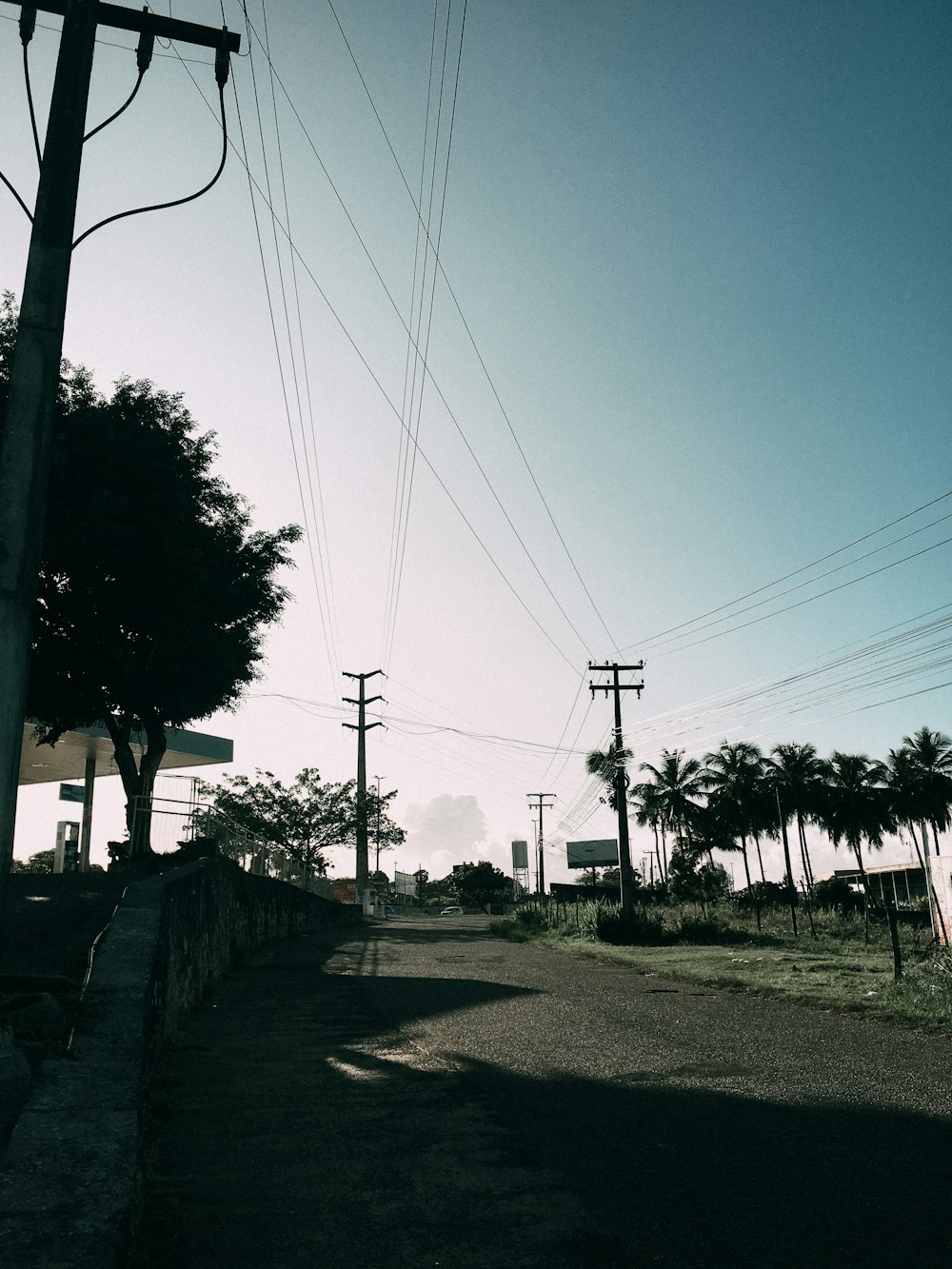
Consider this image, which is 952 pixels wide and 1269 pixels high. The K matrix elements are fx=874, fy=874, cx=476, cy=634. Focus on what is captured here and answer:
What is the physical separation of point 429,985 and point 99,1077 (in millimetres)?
7914

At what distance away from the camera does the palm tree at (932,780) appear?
2766 inches

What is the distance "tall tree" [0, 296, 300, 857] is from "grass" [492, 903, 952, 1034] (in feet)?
36.2

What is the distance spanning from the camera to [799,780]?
67562mm

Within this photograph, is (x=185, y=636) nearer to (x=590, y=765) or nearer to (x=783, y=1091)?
(x=783, y=1091)

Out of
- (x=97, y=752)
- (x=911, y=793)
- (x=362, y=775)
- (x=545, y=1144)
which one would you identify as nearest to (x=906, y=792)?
(x=911, y=793)

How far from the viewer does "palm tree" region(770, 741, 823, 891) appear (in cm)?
6681

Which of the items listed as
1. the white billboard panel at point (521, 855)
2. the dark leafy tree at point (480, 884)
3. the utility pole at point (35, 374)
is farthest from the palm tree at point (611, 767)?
the dark leafy tree at point (480, 884)

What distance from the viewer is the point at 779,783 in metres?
67.3

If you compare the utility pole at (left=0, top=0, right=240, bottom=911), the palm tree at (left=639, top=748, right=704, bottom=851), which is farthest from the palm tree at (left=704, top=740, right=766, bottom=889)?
the utility pole at (left=0, top=0, right=240, bottom=911)

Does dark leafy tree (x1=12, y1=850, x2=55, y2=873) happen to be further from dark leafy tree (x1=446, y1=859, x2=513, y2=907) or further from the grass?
dark leafy tree (x1=446, y1=859, x2=513, y2=907)

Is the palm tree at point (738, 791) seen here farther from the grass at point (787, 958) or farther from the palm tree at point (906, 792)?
the grass at point (787, 958)

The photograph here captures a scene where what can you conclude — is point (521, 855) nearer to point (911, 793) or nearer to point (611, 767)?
point (911, 793)

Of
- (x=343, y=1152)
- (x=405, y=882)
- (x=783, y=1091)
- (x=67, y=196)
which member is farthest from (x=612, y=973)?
(x=405, y=882)

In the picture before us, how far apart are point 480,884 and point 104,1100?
10085cm
